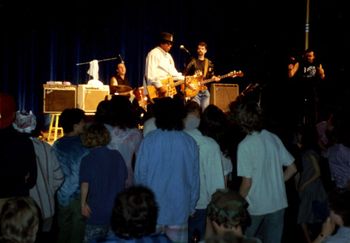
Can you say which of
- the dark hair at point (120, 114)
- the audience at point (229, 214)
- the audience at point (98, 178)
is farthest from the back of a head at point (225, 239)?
the dark hair at point (120, 114)

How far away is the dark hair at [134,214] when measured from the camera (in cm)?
273

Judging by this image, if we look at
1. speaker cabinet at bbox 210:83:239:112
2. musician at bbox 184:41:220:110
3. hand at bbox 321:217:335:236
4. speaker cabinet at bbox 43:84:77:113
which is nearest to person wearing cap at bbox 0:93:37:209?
hand at bbox 321:217:335:236

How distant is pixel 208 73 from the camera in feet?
38.7

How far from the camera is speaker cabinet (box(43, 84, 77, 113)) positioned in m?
11.4

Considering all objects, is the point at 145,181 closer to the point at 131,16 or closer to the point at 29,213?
the point at 29,213

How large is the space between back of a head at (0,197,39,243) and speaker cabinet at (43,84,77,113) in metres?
8.83

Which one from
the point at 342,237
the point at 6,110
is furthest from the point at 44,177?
the point at 342,237

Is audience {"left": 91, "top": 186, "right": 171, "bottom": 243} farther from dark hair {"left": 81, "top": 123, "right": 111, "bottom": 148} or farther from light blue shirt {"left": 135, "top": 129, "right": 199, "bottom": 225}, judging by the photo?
dark hair {"left": 81, "top": 123, "right": 111, "bottom": 148}

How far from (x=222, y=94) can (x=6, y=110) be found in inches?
352

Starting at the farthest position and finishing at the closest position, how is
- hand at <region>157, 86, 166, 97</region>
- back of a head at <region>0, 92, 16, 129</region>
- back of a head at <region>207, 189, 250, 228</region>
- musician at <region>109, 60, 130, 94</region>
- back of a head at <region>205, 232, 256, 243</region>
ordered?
musician at <region>109, 60, 130, 94</region> → hand at <region>157, 86, 166, 97</region> → back of a head at <region>0, 92, 16, 129</region> → back of a head at <region>207, 189, 250, 228</region> → back of a head at <region>205, 232, 256, 243</region>

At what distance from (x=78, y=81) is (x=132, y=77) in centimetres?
158

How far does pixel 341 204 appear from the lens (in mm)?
3354

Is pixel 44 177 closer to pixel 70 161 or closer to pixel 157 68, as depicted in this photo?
pixel 70 161

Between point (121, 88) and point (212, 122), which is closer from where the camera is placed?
point (212, 122)
